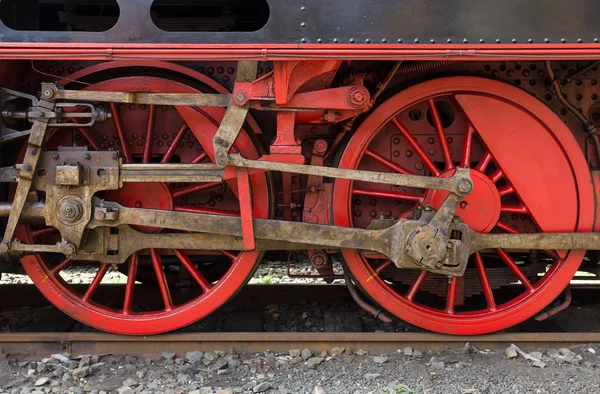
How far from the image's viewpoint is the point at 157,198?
3488 mm

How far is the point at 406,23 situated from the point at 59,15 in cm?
221

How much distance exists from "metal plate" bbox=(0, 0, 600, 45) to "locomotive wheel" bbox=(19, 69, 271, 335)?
715 millimetres

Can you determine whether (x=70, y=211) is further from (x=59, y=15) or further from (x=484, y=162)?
(x=484, y=162)

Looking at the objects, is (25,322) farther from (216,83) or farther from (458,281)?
(458,281)

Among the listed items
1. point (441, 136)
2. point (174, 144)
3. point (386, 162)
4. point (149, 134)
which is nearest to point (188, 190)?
point (174, 144)

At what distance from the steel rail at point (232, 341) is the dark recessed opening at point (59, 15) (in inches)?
75.5

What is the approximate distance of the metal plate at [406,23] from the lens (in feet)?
8.56

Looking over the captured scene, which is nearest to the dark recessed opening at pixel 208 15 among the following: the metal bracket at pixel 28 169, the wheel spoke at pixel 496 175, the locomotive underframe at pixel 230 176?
the locomotive underframe at pixel 230 176

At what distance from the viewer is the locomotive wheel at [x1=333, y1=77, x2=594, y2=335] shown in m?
3.36

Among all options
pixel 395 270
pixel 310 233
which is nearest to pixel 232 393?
pixel 310 233

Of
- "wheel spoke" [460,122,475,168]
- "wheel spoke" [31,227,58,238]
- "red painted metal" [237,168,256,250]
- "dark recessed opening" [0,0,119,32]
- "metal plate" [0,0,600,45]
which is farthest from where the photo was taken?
"wheel spoke" [31,227,58,238]

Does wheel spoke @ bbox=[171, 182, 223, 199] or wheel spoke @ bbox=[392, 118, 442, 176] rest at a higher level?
wheel spoke @ bbox=[392, 118, 442, 176]

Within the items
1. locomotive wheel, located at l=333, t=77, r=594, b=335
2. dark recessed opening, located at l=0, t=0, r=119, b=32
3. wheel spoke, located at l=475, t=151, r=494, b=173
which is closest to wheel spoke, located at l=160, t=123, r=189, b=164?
dark recessed opening, located at l=0, t=0, r=119, b=32

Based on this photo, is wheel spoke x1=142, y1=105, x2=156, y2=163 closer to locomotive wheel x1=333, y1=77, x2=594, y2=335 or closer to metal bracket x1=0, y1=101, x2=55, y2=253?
metal bracket x1=0, y1=101, x2=55, y2=253
